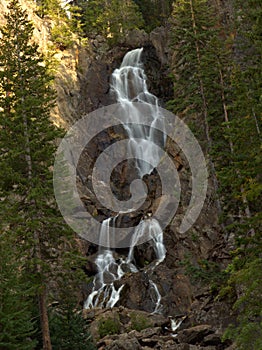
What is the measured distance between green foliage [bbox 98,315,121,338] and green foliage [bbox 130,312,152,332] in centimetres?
86

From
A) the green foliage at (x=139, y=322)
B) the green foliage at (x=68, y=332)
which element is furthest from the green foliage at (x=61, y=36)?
the green foliage at (x=68, y=332)

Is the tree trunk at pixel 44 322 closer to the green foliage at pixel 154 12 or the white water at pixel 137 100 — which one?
the white water at pixel 137 100

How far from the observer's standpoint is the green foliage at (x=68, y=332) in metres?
16.5

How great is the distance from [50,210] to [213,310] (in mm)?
8724

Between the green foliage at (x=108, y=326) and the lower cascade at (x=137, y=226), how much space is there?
4.08 metres

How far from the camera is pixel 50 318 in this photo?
17297mm

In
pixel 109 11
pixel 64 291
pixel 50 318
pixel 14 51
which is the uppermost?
pixel 109 11

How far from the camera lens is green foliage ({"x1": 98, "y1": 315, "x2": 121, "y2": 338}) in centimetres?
2132

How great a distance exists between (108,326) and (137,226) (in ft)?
35.6

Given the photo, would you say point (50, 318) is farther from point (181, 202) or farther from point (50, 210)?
point (181, 202)

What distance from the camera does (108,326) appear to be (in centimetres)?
2188

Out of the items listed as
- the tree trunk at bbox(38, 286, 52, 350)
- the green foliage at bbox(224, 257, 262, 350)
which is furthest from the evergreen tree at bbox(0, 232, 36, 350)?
the green foliage at bbox(224, 257, 262, 350)

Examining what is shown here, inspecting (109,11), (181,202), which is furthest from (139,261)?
(109,11)

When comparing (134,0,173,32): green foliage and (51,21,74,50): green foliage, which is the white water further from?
(134,0,173,32): green foliage
